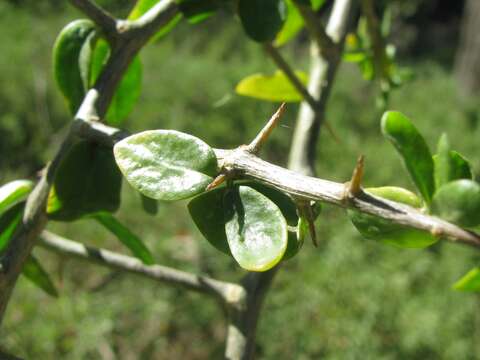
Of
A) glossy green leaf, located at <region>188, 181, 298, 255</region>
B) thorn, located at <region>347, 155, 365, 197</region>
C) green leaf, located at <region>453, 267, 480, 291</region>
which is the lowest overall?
green leaf, located at <region>453, 267, 480, 291</region>

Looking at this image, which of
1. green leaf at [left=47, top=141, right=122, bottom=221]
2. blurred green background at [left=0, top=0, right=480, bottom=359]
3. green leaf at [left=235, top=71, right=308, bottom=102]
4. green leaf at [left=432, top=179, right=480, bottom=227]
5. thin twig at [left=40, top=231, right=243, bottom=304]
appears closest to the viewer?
green leaf at [left=432, top=179, right=480, bottom=227]

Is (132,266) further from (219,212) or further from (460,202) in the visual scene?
(460,202)

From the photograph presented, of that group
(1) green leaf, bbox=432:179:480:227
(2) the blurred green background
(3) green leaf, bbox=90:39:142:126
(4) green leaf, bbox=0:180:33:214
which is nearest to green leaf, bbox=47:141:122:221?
(4) green leaf, bbox=0:180:33:214

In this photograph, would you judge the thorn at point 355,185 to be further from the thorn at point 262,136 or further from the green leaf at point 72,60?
the green leaf at point 72,60

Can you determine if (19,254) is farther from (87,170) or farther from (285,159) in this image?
(285,159)

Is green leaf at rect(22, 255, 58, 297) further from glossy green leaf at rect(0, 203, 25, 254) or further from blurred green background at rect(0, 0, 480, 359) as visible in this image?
blurred green background at rect(0, 0, 480, 359)

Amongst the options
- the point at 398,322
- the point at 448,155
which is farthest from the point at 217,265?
the point at 448,155

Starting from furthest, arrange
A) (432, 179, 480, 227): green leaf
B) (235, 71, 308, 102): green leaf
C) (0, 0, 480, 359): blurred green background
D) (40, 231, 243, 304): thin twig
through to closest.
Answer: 1. (0, 0, 480, 359): blurred green background
2. (235, 71, 308, 102): green leaf
3. (40, 231, 243, 304): thin twig
4. (432, 179, 480, 227): green leaf
